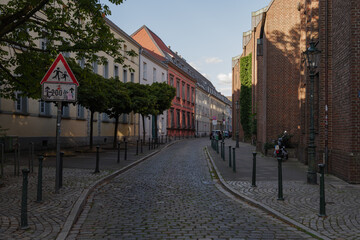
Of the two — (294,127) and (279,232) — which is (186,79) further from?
(279,232)

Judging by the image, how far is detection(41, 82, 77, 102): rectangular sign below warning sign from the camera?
7.61 m

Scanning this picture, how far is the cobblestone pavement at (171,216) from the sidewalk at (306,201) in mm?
311

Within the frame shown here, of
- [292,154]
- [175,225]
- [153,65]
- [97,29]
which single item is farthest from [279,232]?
[153,65]

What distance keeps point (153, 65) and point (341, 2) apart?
3441 cm

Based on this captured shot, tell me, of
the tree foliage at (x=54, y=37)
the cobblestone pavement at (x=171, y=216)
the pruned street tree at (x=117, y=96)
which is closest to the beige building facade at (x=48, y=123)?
the tree foliage at (x=54, y=37)

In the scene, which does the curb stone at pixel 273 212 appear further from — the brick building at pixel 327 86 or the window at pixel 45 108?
the window at pixel 45 108

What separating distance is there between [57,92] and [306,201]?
569 cm

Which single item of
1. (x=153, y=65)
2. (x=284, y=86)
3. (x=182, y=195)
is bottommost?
(x=182, y=195)

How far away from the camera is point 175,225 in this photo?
5.56 m

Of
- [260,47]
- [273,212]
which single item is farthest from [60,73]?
[260,47]

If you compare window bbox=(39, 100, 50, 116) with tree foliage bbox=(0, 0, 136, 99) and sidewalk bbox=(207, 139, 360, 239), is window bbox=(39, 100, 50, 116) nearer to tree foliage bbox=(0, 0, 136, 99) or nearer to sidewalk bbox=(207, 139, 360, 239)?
tree foliage bbox=(0, 0, 136, 99)

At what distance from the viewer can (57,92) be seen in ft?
25.1

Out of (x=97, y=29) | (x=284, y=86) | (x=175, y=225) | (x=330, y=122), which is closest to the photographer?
(x=175, y=225)

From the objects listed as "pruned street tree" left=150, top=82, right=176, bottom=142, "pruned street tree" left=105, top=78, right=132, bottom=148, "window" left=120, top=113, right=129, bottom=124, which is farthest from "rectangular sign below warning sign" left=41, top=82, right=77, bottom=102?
"window" left=120, top=113, right=129, bottom=124
